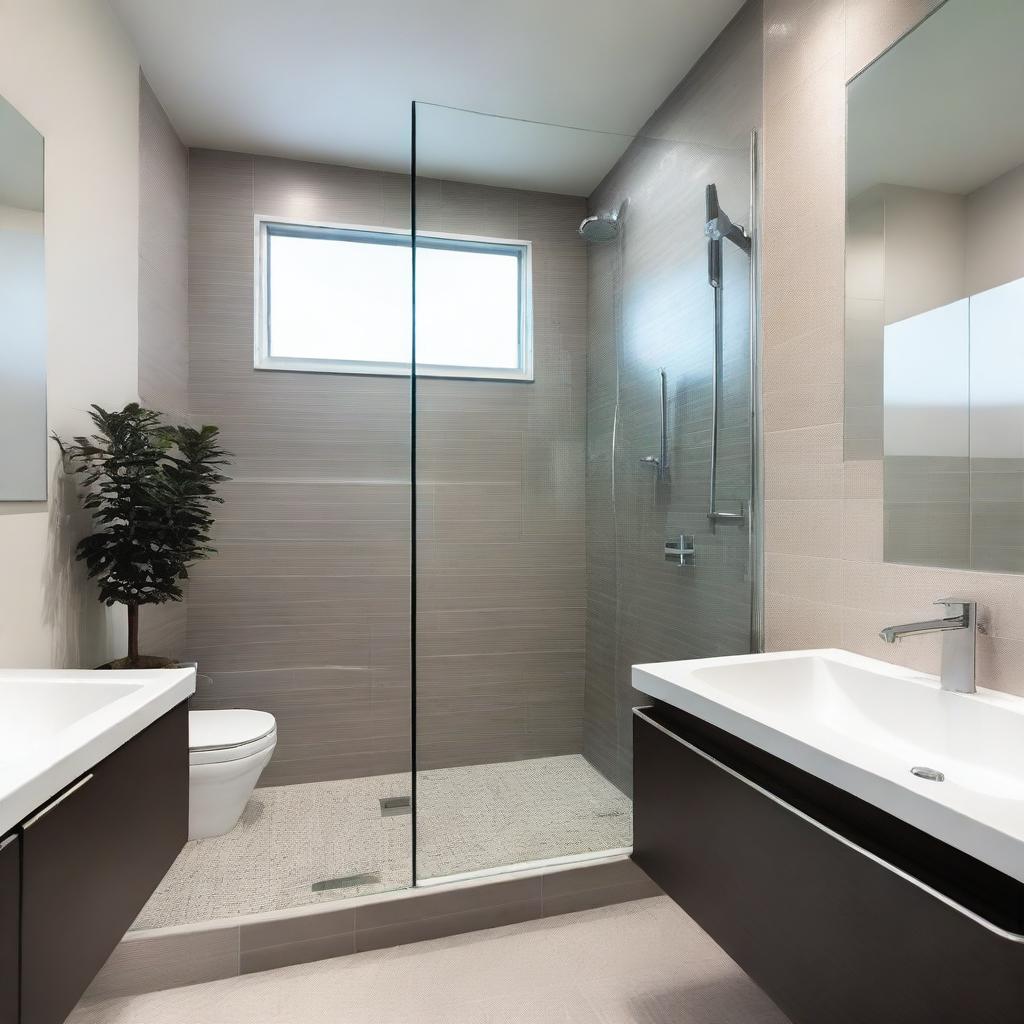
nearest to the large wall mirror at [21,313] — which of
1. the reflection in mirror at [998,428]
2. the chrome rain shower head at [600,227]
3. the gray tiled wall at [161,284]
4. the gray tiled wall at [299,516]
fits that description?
the gray tiled wall at [161,284]

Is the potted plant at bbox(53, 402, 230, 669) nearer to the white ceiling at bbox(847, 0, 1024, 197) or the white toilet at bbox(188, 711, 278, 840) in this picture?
the white toilet at bbox(188, 711, 278, 840)

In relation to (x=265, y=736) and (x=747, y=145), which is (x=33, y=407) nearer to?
(x=265, y=736)

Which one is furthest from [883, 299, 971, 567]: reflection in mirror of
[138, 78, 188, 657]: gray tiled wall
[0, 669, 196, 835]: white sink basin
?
[138, 78, 188, 657]: gray tiled wall

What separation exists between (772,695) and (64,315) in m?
2.04

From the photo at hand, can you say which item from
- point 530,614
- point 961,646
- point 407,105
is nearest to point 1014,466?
point 961,646

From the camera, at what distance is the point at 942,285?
1357mm

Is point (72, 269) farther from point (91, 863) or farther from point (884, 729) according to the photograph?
point (884, 729)

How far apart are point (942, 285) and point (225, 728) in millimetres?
2313

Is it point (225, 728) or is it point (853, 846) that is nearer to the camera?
point (853, 846)

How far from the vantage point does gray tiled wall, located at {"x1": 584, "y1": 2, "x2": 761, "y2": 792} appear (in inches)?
78.6

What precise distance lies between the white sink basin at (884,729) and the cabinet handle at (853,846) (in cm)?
6

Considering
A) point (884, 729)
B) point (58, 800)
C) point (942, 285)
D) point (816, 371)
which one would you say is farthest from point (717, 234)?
point (58, 800)

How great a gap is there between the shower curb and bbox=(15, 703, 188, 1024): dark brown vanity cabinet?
567 mm

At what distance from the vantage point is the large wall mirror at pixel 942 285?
1.24 m
